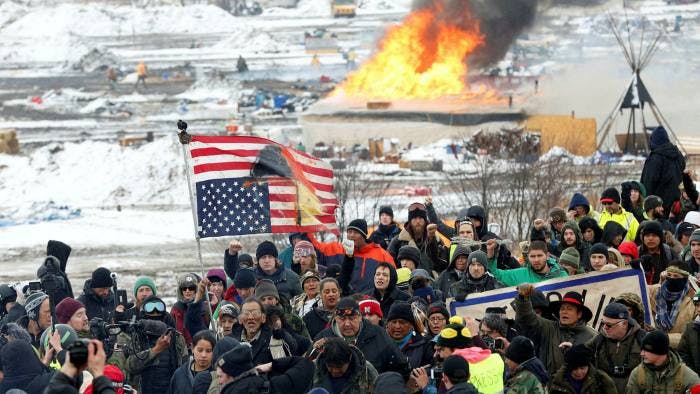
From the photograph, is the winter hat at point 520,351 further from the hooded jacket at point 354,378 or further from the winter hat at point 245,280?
the winter hat at point 245,280

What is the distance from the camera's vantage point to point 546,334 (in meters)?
10.4

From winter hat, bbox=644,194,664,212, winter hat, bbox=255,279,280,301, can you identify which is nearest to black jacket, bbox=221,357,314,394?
winter hat, bbox=255,279,280,301

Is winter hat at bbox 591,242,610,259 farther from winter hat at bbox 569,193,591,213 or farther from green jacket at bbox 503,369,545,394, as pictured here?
green jacket at bbox 503,369,545,394

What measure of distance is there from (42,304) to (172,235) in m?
23.0

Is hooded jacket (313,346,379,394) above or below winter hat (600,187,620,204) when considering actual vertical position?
above

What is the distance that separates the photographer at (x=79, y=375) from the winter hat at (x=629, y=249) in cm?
668

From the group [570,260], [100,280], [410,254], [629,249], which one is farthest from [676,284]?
[100,280]

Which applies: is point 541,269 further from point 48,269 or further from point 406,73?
point 406,73

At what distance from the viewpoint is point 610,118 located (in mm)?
40500

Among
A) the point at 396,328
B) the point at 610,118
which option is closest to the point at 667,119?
the point at 610,118

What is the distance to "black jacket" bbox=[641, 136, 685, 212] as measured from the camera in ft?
58.1

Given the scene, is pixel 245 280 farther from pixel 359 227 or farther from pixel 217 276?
pixel 359 227

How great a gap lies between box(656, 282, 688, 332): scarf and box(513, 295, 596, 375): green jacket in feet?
3.80

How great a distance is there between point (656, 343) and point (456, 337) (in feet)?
4.04
